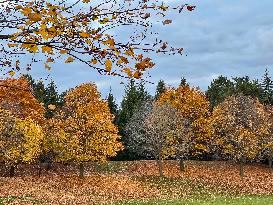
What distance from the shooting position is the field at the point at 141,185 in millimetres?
34500

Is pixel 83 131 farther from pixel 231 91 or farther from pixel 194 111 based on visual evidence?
pixel 231 91

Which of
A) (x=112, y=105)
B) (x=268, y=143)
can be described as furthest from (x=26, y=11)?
(x=112, y=105)

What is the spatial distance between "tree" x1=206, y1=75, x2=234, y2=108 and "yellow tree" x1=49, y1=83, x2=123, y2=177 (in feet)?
127

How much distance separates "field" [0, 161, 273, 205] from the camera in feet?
113

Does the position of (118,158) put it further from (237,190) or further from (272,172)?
(237,190)

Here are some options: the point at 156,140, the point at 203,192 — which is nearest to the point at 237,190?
the point at 203,192

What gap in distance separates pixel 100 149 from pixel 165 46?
43196 mm

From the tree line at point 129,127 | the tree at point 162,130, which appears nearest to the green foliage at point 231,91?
the tree line at point 129,127

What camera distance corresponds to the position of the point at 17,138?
159ft

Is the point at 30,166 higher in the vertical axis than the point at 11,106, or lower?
lower

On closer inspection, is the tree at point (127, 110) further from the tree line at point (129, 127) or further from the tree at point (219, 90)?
the tree at point (219, 90)

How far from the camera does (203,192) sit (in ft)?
146

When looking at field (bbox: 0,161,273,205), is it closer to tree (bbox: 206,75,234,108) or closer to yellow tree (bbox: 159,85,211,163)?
yellow tree (bbox: 159,85,211,163)

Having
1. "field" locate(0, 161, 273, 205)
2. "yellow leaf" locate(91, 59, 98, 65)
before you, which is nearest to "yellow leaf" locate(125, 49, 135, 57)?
"yellow leaf" locate(91, 59, 98, 65)
